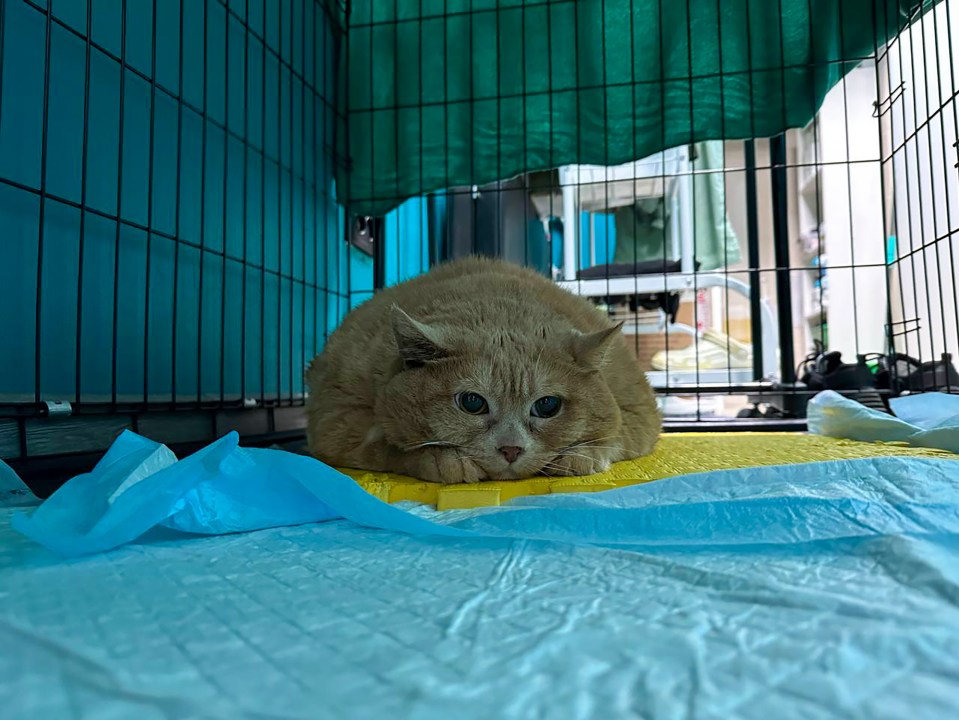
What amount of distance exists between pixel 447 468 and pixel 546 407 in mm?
236

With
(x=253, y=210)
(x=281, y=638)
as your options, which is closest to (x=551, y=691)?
(x=281, y=638)

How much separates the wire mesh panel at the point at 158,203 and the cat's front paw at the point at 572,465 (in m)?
1.03

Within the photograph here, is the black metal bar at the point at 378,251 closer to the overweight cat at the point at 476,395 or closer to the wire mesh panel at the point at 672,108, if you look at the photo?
the wire mesh panel at the point at 672,108

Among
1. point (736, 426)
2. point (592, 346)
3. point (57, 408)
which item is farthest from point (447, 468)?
point (736, 426)

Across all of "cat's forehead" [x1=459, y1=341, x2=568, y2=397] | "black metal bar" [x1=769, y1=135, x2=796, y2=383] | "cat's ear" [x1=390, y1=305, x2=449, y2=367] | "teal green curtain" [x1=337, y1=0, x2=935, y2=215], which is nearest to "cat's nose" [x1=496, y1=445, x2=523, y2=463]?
"cat's forehead" [x1=459, y1=341, x2=568, y2=397]

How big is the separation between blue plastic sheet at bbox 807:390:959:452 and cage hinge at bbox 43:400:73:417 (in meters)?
1.83

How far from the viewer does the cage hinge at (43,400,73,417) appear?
4.17 ft

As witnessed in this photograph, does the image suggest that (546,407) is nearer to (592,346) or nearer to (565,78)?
(592,346)

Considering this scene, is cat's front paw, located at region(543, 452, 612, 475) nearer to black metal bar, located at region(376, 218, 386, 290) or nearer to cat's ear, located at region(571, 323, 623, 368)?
cat's ear, located at region(571, 323, 623, 368)

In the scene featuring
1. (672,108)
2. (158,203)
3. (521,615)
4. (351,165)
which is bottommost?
(521,615)

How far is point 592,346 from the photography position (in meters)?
1.23

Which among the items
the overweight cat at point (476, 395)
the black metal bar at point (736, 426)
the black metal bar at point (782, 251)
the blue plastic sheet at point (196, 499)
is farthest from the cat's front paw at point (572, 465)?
the black metal bar at point (782, 251)

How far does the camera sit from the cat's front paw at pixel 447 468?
112 centimetres

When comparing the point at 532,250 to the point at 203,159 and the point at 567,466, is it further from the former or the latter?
the point at 567,466
